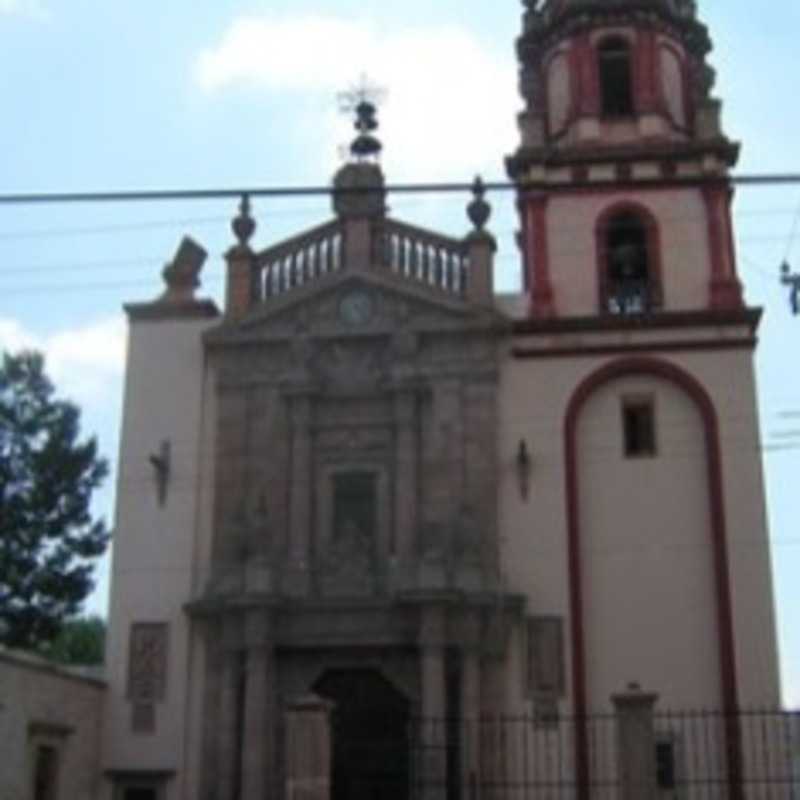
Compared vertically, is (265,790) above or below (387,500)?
below

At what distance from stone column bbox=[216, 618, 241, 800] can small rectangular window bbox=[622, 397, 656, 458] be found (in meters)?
8.00

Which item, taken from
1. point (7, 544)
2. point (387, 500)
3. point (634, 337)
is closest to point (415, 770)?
point (387, 500)

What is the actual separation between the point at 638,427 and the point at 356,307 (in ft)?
19.4

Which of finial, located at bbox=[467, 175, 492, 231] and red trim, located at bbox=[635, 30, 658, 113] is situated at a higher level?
red trim, located at bbox=[635, 30, 658, 113]

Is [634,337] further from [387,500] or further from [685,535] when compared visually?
[387,500]

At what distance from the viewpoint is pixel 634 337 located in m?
27.3

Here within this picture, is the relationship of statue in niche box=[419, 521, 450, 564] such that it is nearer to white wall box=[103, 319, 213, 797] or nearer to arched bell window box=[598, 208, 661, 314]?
white wall box=[103, 319, 213, 797]

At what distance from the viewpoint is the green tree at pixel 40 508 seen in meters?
33.5

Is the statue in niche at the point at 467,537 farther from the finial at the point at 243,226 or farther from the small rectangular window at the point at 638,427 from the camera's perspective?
the finial at the point at 243,226

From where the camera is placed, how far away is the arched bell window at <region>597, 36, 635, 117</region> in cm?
2975

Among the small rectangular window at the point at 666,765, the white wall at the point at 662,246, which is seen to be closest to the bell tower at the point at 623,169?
the white wall at the point at 662,246

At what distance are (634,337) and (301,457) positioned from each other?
666cm

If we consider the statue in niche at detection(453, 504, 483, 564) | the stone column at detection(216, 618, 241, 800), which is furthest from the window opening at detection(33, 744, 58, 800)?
the statue in niche at detection(453, 504, 483, 564)

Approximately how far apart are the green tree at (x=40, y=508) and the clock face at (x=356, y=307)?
385 inches
